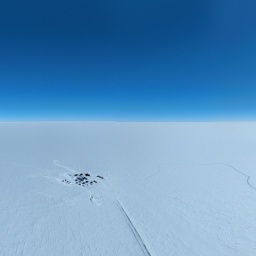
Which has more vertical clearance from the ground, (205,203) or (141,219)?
(205,203)

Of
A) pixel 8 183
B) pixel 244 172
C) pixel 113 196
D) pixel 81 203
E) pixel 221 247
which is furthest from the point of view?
pixel 244 172

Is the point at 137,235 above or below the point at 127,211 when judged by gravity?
below

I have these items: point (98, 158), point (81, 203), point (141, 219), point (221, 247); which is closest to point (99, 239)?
point (141, 219)

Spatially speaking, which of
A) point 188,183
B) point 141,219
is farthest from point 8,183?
point 188,183

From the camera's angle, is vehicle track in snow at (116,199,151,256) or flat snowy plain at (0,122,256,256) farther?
flat snowy plain at (0,122,256,256)

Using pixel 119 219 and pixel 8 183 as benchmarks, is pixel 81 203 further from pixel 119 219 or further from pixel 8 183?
pixel 8 183

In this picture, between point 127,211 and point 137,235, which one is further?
point 127,211

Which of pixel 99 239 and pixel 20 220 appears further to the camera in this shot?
pixel 20 220

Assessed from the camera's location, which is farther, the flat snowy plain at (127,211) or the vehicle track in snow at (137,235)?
the flat snowy plain at (127,211)

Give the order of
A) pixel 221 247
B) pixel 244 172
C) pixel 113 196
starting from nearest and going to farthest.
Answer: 1. pixel 221 247
2. pixel 113 196
3. pixel 244 172

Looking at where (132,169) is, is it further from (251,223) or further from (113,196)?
(251,223)

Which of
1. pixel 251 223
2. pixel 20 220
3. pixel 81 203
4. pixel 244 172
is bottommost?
pixel 20 220
